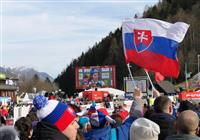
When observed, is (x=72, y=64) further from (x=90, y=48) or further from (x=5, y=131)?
(x=5, y=131)

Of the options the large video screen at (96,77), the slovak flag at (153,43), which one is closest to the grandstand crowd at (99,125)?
the slovak flag at (153,43)

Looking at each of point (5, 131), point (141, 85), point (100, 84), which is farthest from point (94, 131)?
point (100, 84)

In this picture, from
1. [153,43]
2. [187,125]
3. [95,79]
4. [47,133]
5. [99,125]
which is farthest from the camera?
[95,79]

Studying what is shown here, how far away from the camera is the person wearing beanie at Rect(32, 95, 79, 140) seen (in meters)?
4.23

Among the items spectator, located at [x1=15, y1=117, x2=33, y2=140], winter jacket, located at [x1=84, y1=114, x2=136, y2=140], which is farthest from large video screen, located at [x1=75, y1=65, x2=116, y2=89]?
winter jacket, located at [x1=84, y1=114, x2=136, y2=140]

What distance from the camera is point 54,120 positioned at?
4285 mm

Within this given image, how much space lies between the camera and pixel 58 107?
4.32 meters

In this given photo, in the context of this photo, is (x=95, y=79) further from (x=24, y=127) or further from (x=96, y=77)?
(x=24, y=127)

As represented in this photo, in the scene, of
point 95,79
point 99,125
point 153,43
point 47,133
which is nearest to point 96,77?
point 95,79

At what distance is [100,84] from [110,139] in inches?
2351

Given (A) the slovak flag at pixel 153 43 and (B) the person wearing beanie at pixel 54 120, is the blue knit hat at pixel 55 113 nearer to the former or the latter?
(B) the person wearing beanie at pixel 54 120

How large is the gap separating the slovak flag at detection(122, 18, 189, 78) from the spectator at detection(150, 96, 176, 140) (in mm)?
5329

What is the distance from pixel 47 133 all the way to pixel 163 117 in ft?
8.49

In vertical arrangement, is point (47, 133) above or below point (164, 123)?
above
